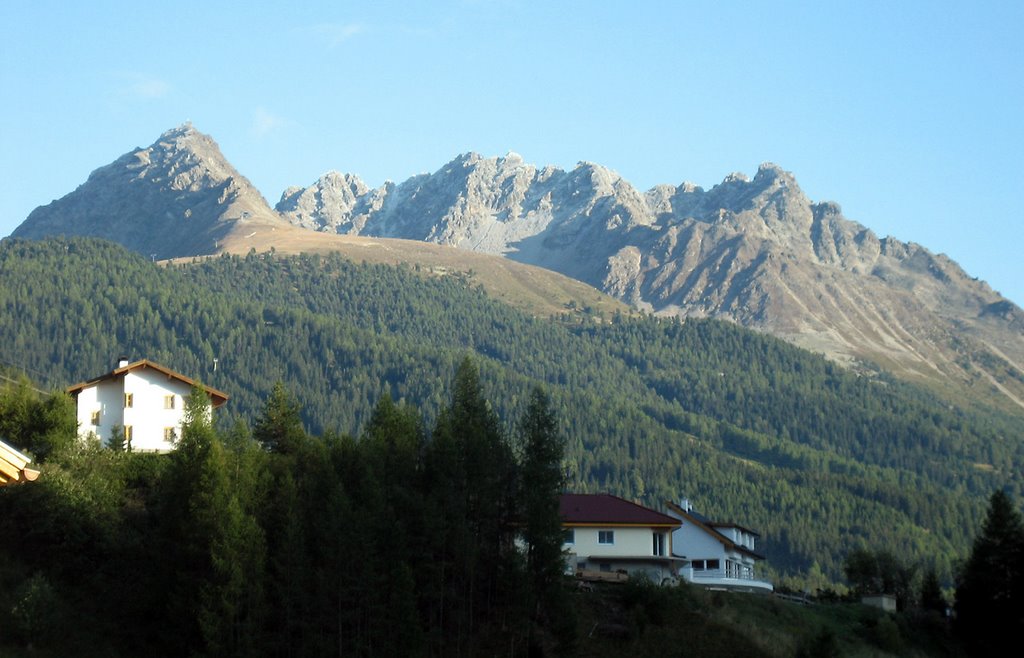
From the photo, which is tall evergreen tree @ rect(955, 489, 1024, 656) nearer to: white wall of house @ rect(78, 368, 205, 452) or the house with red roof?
the house with red roof

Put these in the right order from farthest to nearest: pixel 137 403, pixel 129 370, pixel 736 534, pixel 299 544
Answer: pixel 736 534 < pixel 137 403 < pixel 129 370 < pixel 299 544

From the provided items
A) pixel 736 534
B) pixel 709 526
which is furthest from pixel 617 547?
pixel 736 534

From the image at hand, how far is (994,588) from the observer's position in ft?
269

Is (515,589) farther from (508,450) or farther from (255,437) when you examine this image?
(255,437)

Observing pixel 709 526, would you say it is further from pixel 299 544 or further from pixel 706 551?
pixel 299 544

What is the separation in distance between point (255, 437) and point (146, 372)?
69.2 ft

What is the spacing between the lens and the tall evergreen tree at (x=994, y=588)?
8025cm

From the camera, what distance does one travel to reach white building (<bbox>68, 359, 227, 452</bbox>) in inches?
3172

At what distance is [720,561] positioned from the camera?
89750mm

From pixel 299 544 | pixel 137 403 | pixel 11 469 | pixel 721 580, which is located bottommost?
pixel 721 580

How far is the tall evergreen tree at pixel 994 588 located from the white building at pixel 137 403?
50.1 metres

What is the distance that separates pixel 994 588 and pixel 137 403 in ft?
183

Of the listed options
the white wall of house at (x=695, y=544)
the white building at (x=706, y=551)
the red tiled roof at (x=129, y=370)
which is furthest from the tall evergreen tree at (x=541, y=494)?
the white wall of house at (x=695, y=544)

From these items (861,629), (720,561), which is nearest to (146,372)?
(720,561)
